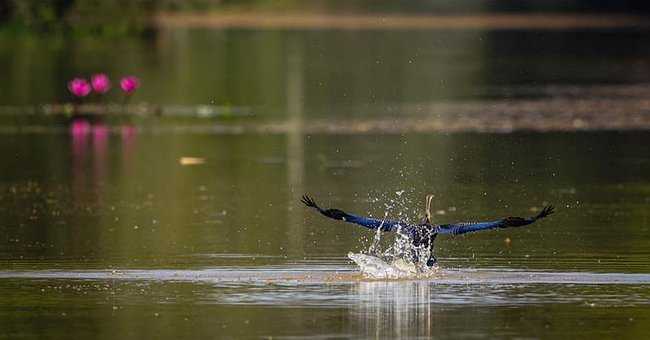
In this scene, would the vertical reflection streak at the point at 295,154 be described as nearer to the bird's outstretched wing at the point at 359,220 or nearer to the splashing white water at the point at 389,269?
the splashing white water at the point at 389,269

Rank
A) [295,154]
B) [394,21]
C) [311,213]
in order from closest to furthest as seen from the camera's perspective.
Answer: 1. [311,213]
2. [295,154]
3. [394,21]

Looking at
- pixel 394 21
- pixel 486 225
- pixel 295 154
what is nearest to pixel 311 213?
pixel 486 225

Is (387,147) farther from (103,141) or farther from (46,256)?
(46,256)

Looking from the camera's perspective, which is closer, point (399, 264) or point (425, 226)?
point (425, 226)

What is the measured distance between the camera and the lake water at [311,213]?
13656mm

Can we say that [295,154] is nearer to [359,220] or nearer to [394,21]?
[359,220]

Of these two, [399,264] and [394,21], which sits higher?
[394,21]

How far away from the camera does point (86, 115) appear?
113ft

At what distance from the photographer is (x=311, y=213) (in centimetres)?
2055

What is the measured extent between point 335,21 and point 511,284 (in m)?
91.7

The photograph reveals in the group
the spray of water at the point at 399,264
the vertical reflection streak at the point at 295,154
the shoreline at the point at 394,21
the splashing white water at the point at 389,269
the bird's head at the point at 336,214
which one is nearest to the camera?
the bird's head at the point at 336,214

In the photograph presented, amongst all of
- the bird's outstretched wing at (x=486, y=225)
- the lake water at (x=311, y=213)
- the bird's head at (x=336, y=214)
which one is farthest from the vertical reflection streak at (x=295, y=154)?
the bird's outstretched wing at (x=486, y=225)

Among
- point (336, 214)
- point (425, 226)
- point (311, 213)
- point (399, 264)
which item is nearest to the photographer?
point (336, 214)

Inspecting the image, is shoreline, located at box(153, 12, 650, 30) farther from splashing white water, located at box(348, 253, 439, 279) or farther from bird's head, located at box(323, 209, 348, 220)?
bird's head, located at box(323, 209, 348, 220)
